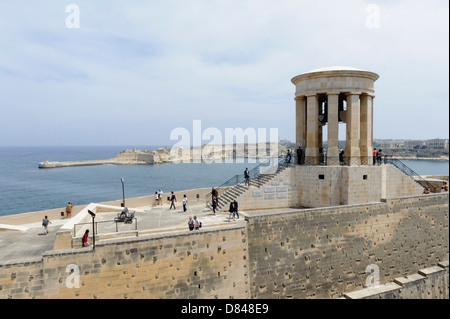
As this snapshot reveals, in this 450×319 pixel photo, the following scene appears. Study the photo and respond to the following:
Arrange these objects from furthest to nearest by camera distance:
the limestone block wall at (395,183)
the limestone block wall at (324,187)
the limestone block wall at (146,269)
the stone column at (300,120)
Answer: the stone column at (300,120) < the limestone block wall at (395,183) < the limestone block wall at (324,187) < the limestone block wall at (146,269)

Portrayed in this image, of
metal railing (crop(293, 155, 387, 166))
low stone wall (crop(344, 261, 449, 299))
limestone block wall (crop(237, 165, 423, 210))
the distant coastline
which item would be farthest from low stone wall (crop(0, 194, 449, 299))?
the distant coastline

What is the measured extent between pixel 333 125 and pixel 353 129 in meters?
1.35

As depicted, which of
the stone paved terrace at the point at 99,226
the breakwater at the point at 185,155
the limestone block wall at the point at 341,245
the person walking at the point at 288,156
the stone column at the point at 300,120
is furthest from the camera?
the breakwater at the point at 185,155

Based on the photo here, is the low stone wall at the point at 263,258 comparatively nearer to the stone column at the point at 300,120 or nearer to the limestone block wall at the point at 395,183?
the limestone block wall at the point at 395,183

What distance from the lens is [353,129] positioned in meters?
15.6

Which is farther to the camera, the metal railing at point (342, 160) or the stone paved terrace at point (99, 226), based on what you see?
the metal railing at point (342, 160)

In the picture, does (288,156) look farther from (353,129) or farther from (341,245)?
(341,245)

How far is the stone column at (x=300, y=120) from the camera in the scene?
17375 millimetres

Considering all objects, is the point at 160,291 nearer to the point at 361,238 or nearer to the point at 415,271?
the point at 361,238

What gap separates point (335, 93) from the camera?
599 inches

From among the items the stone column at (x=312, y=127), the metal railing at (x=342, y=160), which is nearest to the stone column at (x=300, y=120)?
the stone column at (x=312, y=127)

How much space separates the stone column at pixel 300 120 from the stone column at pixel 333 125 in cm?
222

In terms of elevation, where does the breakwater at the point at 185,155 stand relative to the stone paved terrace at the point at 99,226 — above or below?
above

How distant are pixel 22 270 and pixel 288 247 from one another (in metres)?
9.42
